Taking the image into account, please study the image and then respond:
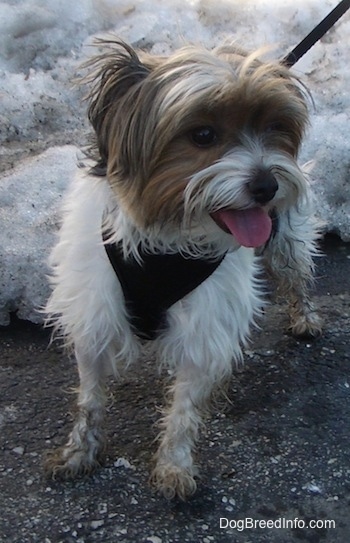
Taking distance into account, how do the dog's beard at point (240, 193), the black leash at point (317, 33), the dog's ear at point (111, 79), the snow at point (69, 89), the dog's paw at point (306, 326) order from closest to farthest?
1. the dog's beard at point (240, 193)
2. the dog's ear at point (111, 79)
3. the black leash at point (317, 33)
4. the dog's paw at point (306, 326)
5. the snow at point (69, 89)

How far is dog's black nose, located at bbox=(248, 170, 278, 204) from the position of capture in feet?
8.46

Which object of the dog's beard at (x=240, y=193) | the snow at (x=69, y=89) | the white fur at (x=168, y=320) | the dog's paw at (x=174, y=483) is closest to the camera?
the dog's beard at (x=240, y=193)

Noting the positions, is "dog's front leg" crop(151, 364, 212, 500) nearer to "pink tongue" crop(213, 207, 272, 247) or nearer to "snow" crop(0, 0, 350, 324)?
"pink tongue" crop(213, 207, 272, 247)

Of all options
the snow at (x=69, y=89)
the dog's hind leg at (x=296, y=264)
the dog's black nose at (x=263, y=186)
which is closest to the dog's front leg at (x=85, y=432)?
the snow at (x=69, y=89)

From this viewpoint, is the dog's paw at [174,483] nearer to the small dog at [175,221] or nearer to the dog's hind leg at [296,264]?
the small dog at [175,221]

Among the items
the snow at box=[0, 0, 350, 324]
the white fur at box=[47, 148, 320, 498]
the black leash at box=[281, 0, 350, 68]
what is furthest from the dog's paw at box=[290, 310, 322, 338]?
the black leash at box=[281, 0, 350, 68]

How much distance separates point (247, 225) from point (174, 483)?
1107mm

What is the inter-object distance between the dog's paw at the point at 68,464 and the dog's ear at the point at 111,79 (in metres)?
1.29

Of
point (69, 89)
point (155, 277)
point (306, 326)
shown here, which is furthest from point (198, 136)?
point (69, 89)

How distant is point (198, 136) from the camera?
2598mm

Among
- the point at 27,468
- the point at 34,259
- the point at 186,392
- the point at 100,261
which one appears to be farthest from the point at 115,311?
the point at 34,259

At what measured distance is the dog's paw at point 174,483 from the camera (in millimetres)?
3180

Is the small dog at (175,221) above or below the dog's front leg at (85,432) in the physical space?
above

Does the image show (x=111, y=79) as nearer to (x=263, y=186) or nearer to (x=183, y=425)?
(x=263, y=186)
